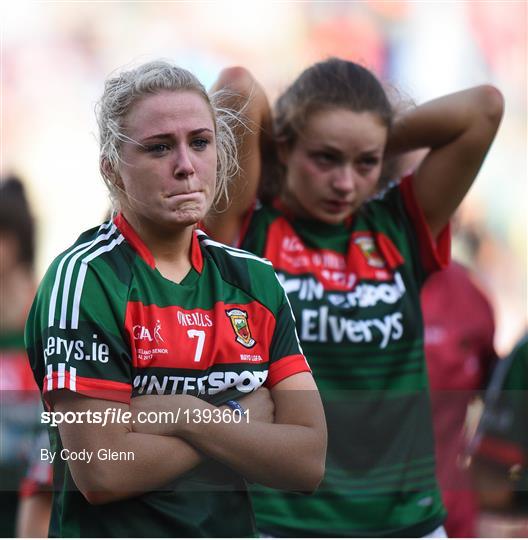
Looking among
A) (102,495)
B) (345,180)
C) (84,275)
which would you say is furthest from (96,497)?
(345,180)

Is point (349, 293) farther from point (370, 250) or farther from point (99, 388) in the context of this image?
point (99, 388)

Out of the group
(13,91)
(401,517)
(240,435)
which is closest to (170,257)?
(240,435)

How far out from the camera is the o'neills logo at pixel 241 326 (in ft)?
6.64

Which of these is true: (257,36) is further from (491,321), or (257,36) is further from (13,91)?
(491,321)

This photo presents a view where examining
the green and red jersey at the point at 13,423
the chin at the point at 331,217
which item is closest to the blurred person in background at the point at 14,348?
the green and red jersey at the point at 13,423

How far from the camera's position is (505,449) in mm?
3658

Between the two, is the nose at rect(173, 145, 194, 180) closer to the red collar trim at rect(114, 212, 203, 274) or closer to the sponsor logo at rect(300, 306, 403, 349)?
the red collar trim at rect(114, 212, 203, 274)

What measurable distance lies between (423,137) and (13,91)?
7102 mm

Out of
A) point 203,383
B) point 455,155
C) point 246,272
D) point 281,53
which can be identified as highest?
point 281,53

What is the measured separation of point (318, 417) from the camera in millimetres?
2055

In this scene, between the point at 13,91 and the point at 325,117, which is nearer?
the point at 325,117

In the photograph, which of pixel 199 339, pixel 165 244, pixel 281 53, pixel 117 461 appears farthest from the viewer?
pixel 281 53

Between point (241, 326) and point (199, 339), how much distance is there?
0.35 feet

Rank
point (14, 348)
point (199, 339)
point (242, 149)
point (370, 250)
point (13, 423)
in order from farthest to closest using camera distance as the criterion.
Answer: point (14, 348)
point (13, 423)
point (370, 250)
point (242, 149)
point (199, 339)
